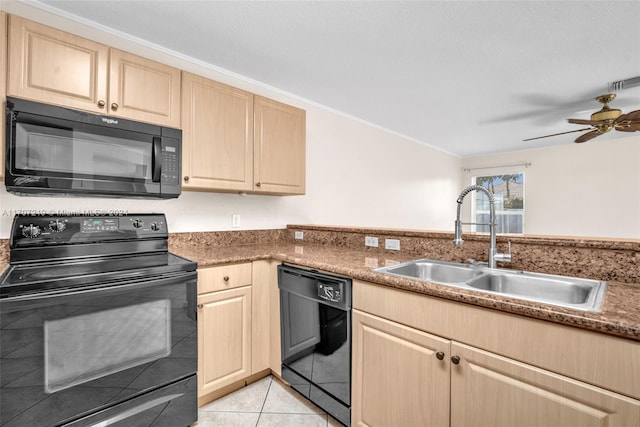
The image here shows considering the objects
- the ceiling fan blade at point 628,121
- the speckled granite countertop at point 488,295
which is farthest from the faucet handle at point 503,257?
the ceiling fan blade at point 628,121

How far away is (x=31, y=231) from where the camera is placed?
153 centimetres

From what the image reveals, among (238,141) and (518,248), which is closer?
(518,248)

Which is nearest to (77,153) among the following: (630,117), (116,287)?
(116,287)

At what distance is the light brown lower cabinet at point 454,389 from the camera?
0.81 m

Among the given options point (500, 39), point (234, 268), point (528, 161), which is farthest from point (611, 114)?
point (234, 268)

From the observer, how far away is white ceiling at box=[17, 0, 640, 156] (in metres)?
1.72

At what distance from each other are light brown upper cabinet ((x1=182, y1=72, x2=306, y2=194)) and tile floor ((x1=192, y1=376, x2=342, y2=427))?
4.43 feet

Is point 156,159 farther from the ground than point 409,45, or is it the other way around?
point 409,45

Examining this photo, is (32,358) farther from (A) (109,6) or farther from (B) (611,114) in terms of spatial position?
(B) (611,114)

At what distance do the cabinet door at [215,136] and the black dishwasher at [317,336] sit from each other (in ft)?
2.57

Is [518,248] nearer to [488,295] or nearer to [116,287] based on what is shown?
[488,295]

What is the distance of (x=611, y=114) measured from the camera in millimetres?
2742

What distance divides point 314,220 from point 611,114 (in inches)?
118

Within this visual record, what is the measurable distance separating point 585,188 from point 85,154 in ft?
20.8
